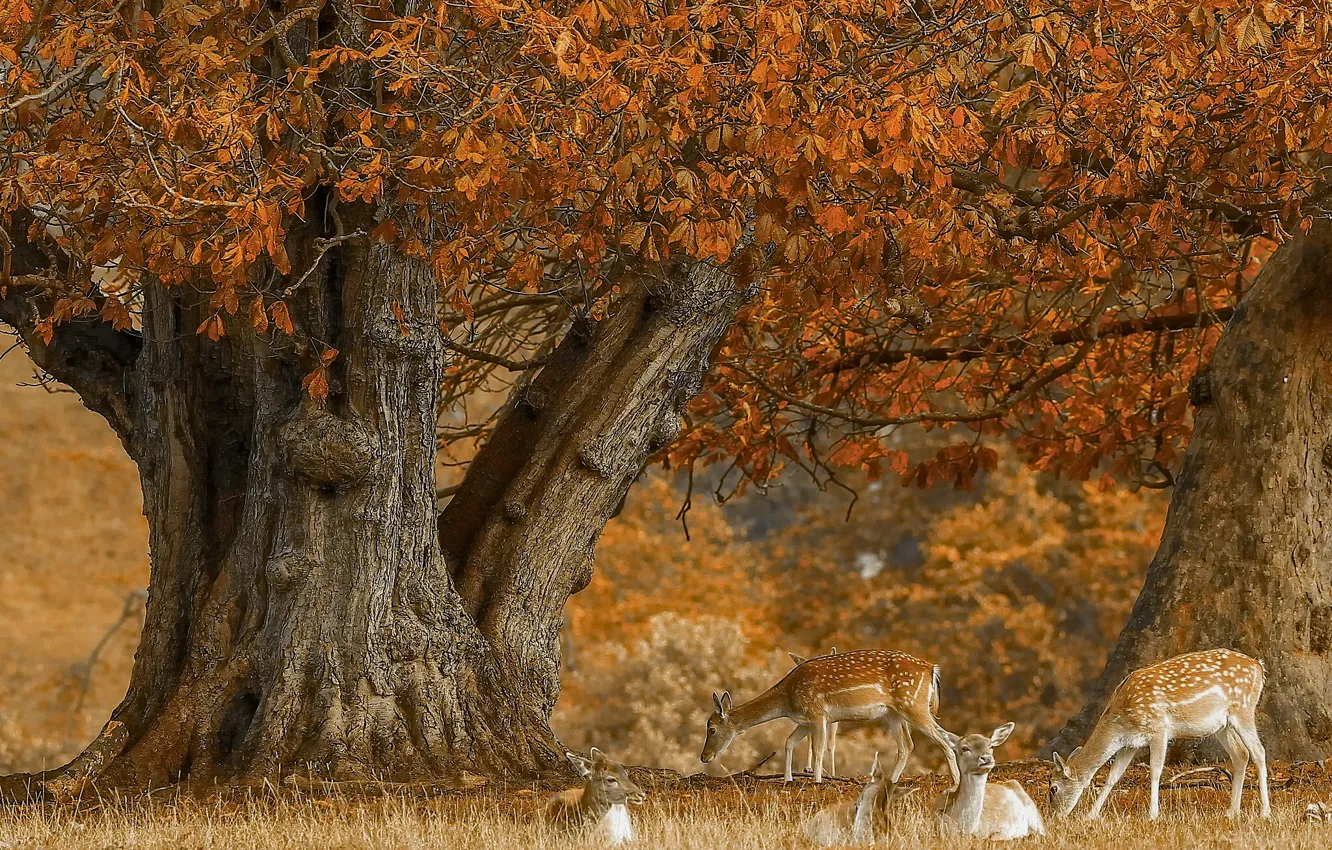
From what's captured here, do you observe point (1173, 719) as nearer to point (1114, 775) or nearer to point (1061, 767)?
point (1114, 775)

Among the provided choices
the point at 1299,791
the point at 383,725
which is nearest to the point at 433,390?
the point at 383,725

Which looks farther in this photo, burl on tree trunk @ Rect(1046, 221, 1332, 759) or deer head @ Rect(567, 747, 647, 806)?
burl on tree trunk @ Rect(1046, 221, 1332, 759)

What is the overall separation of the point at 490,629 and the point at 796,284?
8.71 feet

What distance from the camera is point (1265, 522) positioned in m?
10.6

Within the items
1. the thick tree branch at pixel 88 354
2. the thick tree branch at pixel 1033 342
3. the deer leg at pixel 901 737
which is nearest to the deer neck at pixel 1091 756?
the deer leg at pixel 901 737

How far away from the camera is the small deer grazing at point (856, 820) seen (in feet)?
21.2

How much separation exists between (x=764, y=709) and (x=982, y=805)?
2.91 m

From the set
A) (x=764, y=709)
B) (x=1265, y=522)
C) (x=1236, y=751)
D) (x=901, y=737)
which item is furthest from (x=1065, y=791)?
(x=1265, y=522)

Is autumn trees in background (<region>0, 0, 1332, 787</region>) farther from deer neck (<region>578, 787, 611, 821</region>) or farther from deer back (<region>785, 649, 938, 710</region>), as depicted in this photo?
deer neck (<region>578, 787, 611, 821</region>)

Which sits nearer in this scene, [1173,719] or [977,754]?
[977,754]

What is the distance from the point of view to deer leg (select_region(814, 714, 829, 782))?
8.95 metres

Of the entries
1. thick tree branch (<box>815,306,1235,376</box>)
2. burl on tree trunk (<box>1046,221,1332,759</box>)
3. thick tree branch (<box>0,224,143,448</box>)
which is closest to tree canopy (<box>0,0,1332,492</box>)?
thick tree branch (<box>0,224,143,448</box>)

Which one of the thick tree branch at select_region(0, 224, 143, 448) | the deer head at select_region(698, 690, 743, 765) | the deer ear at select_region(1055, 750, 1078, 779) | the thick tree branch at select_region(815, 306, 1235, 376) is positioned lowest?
the deer ear at select_region(1055, 750, 1078, 779)

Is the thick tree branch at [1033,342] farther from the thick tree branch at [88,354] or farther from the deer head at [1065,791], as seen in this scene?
the thick tree branch at [88,354]
